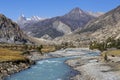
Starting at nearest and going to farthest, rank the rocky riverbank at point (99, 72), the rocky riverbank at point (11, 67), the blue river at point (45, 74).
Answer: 1. the rocky riverbank at point (99, 72)
2. the blue river at point (45, 74)
3. the rocky riverbank at point (11, 67)

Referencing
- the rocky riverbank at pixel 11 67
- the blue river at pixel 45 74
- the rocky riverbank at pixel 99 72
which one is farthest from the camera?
the rocky riverbank at pixel 11 67

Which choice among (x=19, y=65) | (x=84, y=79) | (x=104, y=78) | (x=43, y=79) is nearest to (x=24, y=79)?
(x=43, y=79)

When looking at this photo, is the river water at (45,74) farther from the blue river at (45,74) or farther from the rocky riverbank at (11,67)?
the rocky riverbank at (11,67)

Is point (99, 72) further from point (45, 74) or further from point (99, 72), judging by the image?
point (45, 74)

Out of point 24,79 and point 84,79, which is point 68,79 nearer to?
point 84,79

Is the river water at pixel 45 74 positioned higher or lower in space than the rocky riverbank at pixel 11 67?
lower

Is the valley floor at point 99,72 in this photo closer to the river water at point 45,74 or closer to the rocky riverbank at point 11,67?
the river water at point 45,74

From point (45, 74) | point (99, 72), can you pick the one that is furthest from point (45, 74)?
point (99, 72)

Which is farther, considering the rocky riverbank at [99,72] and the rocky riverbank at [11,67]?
the rocky riverbank at [11,67]

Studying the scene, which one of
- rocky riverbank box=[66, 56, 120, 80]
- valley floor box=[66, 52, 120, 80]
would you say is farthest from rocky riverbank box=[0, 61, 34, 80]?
valley floor box=[66, 52, 120, 80]

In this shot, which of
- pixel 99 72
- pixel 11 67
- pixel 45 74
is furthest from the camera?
pixel 11 67

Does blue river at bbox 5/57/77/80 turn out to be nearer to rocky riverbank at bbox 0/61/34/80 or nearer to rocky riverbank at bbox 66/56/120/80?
rocky riverbank at bbox 0/61/34/80

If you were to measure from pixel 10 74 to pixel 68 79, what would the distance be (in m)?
24.5

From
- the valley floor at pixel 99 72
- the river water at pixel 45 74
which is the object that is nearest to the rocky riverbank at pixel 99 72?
the valley floor at pixel 99 72
